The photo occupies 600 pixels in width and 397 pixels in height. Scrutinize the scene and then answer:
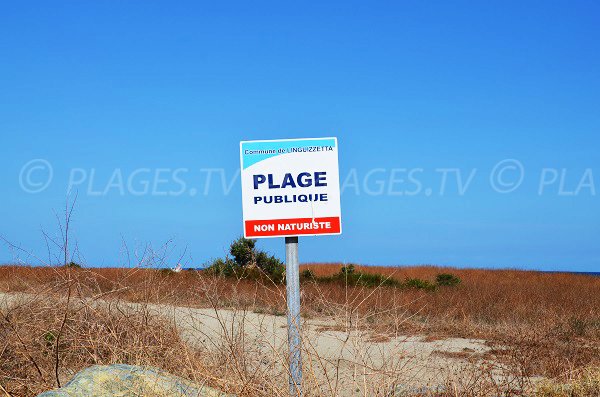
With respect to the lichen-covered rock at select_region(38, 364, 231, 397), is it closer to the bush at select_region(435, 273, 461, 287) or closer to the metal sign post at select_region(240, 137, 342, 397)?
the metal sign post at select_region(240, 137, 342, 397)

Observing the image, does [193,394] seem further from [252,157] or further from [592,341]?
[592,341]

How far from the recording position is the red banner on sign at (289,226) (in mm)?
6441

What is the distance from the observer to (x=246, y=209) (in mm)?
6465

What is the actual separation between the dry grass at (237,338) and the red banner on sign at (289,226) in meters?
0.58

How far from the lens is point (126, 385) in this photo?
4.84m

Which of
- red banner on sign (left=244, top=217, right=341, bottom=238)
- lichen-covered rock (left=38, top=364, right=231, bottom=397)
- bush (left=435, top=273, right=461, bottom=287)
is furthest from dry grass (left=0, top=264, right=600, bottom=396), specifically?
bush (left=435, top=273, right=461, bottom=287)

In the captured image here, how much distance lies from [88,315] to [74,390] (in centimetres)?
372

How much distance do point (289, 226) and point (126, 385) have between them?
226cm

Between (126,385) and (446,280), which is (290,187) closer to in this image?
(126,385)

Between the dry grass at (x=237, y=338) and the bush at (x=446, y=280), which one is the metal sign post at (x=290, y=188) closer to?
the dry grass at (x=237, y=338)

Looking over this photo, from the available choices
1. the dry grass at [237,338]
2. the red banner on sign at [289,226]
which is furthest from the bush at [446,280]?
the red banner on sign at [289,226]

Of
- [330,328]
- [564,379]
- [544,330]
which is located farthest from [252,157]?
[544,330]

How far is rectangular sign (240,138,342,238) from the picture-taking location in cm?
644

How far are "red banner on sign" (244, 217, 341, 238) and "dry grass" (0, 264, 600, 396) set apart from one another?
58 centimetres
